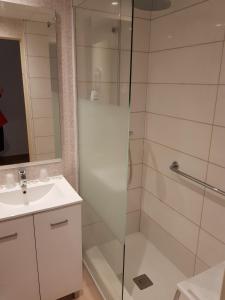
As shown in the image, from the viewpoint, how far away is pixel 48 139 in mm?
1772

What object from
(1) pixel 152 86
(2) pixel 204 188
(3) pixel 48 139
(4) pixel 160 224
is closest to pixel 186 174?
(2) pixel 204 188

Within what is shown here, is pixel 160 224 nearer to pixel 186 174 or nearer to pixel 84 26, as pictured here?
pixel 186 174

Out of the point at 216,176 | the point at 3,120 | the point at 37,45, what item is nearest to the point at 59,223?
the point at 3,120

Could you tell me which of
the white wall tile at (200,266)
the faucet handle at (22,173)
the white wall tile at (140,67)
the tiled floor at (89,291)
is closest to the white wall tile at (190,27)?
the white wall tile at (140,67)

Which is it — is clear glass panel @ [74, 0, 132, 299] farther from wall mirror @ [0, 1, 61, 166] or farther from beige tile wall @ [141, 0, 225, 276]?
beige tile wall @ [141, 0, 225, 276]

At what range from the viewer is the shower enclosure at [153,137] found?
1.34m

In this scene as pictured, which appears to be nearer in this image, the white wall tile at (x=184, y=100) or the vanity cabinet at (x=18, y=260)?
the vanity cabinet at (x=18, y=260)

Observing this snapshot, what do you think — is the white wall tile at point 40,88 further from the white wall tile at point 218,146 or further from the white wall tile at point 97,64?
the white wall tile at point 218,146

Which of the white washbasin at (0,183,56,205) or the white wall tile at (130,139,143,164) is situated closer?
the white washbasin at (0,183,56,205)

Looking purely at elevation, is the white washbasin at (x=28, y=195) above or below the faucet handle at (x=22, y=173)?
below

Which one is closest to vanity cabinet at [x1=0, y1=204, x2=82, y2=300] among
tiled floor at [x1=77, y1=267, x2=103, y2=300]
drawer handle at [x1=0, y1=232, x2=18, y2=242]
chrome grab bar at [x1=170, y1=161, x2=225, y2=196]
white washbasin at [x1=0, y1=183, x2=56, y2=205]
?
drawer handle at [x1=0, y1=232, x2=18, y2=242]

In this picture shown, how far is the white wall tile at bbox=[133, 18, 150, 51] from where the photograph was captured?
1.88 m

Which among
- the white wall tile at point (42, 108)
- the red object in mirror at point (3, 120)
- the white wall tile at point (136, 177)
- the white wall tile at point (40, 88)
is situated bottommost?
the white wall tile at point (136, 177)

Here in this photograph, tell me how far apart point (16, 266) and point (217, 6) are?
191 cm
